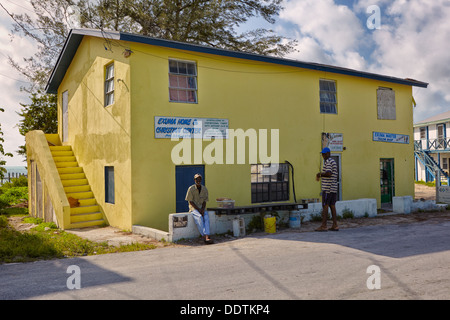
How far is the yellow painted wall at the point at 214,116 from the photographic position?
11.7m

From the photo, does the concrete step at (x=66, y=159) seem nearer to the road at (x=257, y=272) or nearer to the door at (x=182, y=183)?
the door at (x=182, y=183)

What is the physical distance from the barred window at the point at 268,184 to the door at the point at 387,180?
5766mm

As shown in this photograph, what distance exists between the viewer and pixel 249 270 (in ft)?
21.8

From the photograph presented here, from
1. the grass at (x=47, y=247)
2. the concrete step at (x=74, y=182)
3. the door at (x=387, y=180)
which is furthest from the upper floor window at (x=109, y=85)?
the door at (x=387, y=180)

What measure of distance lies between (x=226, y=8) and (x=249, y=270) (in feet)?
61.3

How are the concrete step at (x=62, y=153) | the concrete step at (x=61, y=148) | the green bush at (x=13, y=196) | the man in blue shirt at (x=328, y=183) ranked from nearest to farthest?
the man in blue shirt at (x=328, y=183)
the concrete step at (x=62, y=153)
the concrete step at (x=61, y=148)
the green bush at (x=13, y=196)

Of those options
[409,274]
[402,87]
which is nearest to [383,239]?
[409,274]

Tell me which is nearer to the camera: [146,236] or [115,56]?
[146,236]

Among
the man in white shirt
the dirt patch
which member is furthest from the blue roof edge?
the dirt patch

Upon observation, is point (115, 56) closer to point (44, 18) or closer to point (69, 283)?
point (69, 283)

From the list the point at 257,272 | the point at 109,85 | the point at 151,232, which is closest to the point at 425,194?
the point at 151,232

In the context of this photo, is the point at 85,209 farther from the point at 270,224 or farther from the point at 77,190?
the point at 270,224

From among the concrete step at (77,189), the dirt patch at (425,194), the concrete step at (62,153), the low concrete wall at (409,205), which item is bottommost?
the dirt patch at (425,194)

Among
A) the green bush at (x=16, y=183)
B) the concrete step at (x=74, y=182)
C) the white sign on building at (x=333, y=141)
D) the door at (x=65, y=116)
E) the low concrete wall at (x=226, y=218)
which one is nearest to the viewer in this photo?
the low concrete wall at (x=226, y=218)
